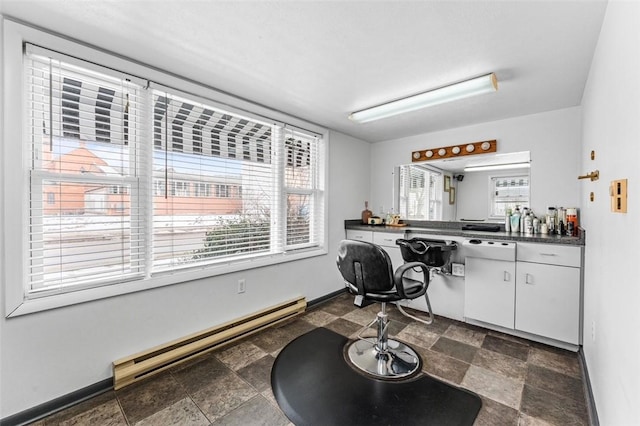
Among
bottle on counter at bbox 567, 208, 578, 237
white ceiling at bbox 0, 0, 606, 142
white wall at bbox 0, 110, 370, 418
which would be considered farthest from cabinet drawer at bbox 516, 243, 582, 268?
white wall at bbox 0, 110, 370, 418

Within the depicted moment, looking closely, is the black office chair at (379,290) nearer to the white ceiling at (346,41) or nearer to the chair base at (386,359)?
the chair base at (386,359)

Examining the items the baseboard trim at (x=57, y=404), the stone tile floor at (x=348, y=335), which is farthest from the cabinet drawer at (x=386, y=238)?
the baseboard trim at (x=57, y=404)

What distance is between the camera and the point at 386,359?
2.10m

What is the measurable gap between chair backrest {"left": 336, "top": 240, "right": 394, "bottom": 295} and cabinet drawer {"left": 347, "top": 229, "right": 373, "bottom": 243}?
5.49 ft

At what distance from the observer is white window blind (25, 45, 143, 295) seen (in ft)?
5.22

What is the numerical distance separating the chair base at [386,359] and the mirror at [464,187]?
1.91 m

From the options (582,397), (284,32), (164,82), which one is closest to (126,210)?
(164,82)

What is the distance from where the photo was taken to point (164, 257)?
2.12 metres

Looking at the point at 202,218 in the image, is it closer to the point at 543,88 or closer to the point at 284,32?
the point at 284,32

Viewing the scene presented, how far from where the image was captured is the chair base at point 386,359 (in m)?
1.96

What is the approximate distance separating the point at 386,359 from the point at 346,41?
7.66ft

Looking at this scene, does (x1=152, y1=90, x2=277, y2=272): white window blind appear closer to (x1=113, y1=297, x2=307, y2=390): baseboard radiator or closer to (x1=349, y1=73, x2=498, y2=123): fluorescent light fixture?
(x1=113, y1=297, x2=307, y2=390): baseboard radiator

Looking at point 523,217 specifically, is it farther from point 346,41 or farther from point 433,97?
point 346,41

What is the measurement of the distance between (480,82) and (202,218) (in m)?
2.54
